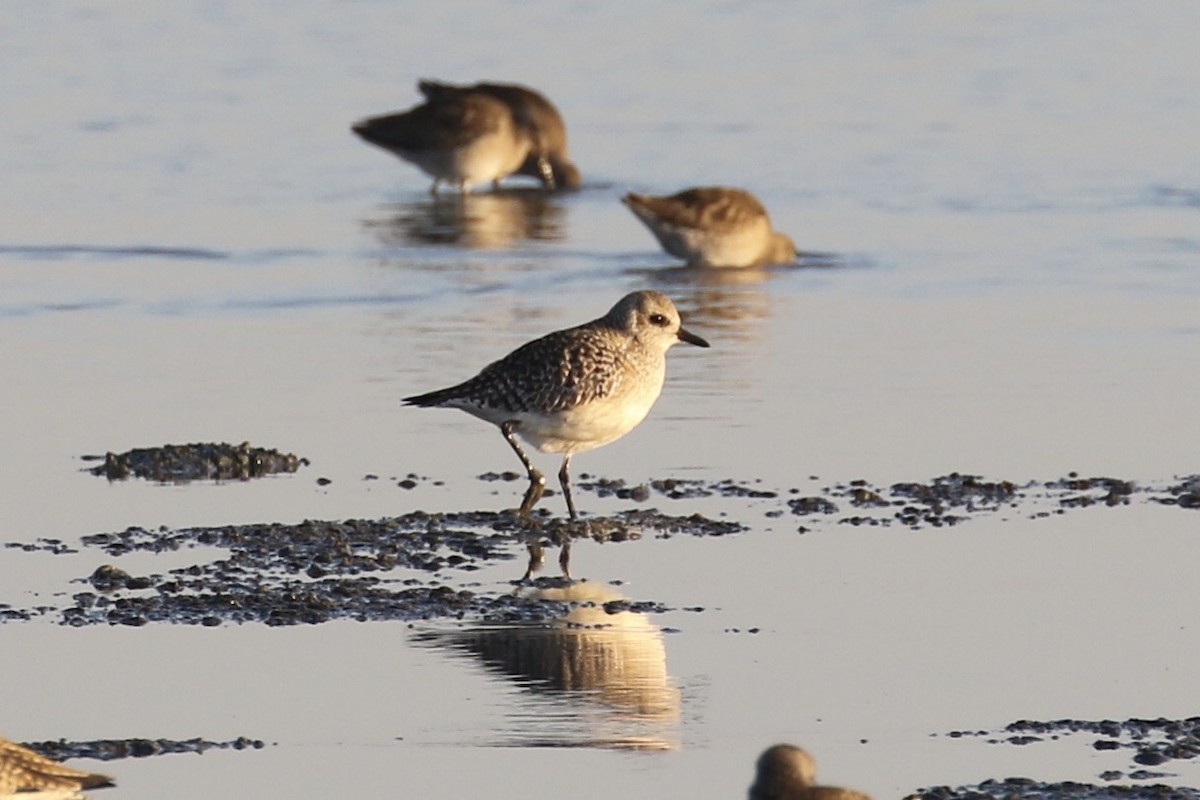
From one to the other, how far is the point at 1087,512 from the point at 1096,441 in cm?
146

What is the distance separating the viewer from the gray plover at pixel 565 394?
1102 cm

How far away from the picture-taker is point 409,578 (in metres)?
9.70

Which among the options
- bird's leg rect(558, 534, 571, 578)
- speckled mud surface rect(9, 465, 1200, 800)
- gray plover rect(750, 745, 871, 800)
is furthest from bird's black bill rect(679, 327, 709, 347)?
gray plover rect(750, 745, 871, 800)

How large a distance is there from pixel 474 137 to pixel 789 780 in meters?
18.0

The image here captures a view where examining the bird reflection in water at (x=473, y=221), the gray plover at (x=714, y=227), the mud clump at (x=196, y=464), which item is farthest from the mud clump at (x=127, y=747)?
the bird reflection in water at (x=473, y=221)

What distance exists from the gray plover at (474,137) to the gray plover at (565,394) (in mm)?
12523

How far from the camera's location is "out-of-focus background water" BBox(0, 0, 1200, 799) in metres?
7.92

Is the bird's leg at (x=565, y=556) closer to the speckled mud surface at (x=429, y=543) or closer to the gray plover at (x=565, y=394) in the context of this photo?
the speckled mud surface at (x=429, y=543)

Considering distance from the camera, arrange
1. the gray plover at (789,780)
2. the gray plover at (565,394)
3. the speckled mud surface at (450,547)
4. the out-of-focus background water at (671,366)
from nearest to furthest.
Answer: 1. the gray plover at (789,780)
2. the speckled mud surface at (450,547)
3. the out-of-focus background water at (671,366)
4. the gray plover at (565,394)

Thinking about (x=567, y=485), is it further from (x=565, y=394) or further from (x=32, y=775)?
(x=32, y=775)

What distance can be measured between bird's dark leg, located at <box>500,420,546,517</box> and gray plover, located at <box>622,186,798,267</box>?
7.31 m

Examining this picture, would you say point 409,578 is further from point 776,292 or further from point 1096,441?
point 776,292

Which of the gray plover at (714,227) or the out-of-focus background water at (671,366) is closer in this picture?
the out-of-focus background water at (671,366)

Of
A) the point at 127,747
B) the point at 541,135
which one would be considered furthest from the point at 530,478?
the point at 541,135
